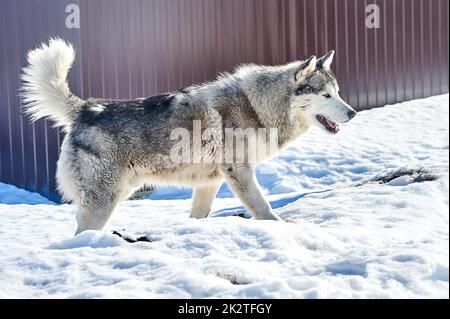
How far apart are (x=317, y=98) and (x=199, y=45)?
4635 mm

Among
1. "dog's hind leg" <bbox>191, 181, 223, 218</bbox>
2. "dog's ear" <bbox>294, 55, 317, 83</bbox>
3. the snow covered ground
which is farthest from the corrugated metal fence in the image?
"dog's ear" <bbox>294, 55, 317, 83</bbox>

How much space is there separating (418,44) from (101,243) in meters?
8.32

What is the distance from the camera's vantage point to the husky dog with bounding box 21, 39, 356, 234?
18.7 ft

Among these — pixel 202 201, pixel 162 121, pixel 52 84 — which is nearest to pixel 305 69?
pixel 162 121

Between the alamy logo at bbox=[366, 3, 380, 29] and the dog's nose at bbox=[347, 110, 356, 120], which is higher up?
the alamy logo at bbox=[366, 3, 380, 29]

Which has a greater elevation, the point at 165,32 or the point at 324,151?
the point at 165,32

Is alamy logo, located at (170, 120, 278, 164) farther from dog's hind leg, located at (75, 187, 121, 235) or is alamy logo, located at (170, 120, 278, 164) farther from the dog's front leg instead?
dog's hind leg, located at (75, 187, 121, 235)

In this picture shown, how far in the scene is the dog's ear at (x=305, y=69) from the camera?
6285 millimetres

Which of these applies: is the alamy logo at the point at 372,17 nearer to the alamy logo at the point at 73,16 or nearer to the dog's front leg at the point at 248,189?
the alamy logo at the point at 73,16

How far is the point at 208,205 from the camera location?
258 inches

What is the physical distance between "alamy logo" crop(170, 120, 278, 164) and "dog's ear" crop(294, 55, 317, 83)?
63cm

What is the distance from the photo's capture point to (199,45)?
1067 centimetres
